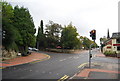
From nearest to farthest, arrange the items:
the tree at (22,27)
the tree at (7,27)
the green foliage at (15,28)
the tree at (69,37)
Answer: the tree at (7,27)
the green foliage at (15,28)
the tree at (22,27)
the tree at (69,37)

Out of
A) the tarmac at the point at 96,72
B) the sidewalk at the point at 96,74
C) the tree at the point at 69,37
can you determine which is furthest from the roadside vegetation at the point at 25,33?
the sidewalk at the point at 96,74

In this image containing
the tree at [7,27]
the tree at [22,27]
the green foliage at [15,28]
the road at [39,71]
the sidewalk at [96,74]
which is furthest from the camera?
the tree at [22,27]

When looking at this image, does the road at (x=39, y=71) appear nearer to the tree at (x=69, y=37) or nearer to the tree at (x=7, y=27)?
the tree at (x=7, y=27)

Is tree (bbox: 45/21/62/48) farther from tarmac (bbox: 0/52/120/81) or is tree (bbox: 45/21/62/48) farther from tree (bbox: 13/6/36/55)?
tarmac (bbox: 0/52/120/81)

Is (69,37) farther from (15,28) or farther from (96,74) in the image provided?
(96,74)

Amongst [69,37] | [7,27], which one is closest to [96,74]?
[7,27]

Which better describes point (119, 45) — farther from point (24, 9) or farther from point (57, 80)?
point (57, 80)

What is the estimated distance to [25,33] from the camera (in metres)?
25.9

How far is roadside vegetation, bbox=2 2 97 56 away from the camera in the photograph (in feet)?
66.6

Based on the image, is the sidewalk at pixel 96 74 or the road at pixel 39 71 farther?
the sidewalk at pixel 96 74

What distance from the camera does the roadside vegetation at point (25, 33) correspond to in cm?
2031

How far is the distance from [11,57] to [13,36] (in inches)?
145

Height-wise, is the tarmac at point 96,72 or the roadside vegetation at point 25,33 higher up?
the roadside vegetation at point 25,33

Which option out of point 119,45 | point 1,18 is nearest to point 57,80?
point 1,18
